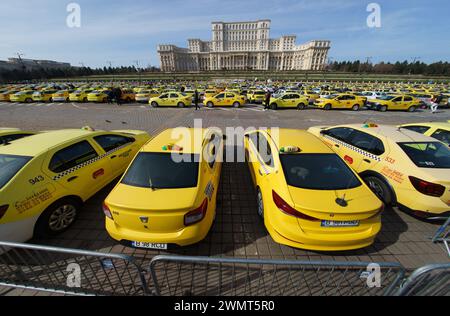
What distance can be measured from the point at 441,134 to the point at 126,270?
858 centimetres

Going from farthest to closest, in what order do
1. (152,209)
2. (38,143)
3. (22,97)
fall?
(22,97) < (38,143) < (152,209)

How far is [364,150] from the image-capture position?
4.55 meters

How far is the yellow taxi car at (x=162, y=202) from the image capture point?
8.41 feet

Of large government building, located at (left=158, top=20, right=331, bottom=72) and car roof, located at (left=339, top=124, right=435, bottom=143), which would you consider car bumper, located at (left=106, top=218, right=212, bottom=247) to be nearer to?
car roof, located at (left=339, top=124, right=435, bottom=143)

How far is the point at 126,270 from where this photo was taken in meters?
2.75

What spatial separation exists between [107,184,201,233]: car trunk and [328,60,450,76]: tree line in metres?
105

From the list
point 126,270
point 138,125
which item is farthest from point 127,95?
point 126,270

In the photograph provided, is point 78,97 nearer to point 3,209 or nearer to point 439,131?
point 3,209

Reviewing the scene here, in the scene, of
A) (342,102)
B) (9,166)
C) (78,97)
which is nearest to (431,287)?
(9,166)

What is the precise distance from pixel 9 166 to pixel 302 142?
16.9ft

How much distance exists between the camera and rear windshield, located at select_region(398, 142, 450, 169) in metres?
3.58

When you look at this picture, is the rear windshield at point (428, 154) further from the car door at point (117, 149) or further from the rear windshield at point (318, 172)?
the car door at point (117, 149)

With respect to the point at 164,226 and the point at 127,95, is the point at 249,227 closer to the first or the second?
the point at 164,226

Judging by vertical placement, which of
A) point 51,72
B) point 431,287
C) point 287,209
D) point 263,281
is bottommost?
point 263,281
